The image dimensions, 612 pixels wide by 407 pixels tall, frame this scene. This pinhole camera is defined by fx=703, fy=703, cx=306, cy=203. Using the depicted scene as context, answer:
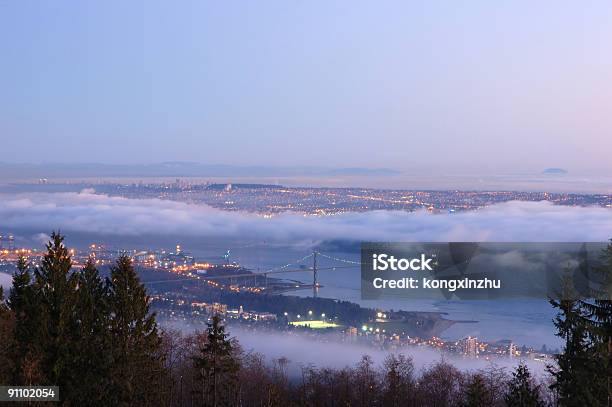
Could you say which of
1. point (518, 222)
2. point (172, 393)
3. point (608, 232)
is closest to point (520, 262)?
point (608, 232)

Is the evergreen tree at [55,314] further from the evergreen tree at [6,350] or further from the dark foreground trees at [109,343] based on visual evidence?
the evergreen tree at [6,350]

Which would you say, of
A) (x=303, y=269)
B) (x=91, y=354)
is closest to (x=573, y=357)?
(x=91, y=354)

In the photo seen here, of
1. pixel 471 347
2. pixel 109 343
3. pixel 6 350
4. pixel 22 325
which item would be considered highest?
pixel 22 325

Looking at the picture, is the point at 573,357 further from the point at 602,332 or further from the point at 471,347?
the point at 471,347

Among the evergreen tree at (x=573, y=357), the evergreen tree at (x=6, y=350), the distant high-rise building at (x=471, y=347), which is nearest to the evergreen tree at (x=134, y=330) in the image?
the evergreen tree at (x=6, y=350)

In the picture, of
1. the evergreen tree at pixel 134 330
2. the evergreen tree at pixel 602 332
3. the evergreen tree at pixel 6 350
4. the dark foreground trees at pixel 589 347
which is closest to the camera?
the evergreen tree at pixel 602 332

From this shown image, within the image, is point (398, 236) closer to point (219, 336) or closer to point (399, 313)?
point (399, 313)
